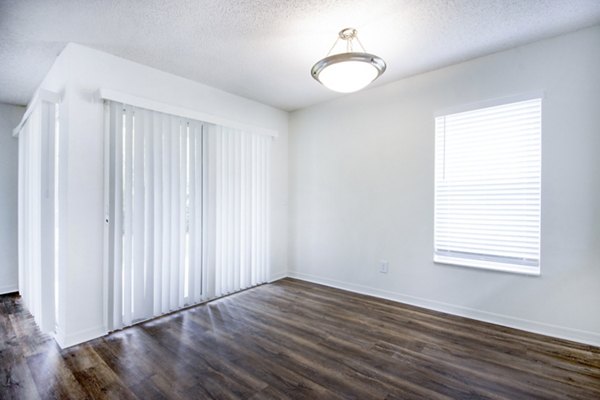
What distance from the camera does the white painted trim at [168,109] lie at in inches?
98.6

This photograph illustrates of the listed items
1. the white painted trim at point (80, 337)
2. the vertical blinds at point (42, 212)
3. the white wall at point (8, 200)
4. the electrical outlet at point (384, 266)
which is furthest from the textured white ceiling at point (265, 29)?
the white painted trim at point (80, 337)

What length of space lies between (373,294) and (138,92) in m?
3.38

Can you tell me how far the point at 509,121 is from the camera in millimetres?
2650

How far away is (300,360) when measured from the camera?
7.00 ft

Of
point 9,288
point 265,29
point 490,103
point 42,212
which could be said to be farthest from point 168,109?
point 9,288

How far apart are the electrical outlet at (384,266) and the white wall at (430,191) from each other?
48mm

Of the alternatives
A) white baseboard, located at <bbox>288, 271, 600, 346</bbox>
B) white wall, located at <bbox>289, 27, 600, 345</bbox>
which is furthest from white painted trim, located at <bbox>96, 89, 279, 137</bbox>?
white baseboard, located at <bbox>288, 271, 600, 346</bbox>

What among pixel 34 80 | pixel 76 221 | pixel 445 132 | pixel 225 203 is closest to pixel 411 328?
pixel 445 132

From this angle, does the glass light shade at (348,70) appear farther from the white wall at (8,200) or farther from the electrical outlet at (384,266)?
the white wall at (8,200)

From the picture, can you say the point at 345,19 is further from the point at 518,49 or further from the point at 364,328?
the point at 364,328

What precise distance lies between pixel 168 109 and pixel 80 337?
2167 mm

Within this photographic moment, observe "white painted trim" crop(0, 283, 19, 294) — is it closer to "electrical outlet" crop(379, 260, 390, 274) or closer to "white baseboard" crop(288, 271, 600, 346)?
"white baseboard" crop(288, 271, 600, 346)

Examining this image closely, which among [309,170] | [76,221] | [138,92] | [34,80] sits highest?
[34,80]

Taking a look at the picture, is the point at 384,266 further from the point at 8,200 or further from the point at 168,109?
the point at 8,200
